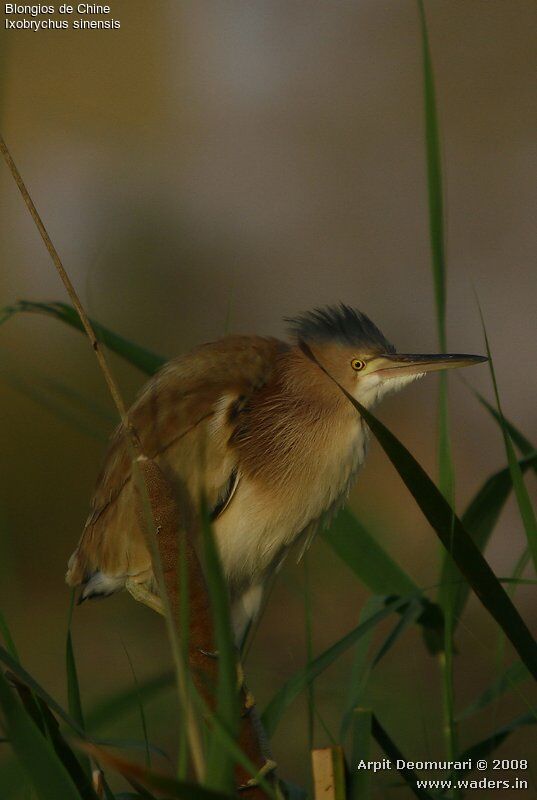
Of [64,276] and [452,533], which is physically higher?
[64,276]

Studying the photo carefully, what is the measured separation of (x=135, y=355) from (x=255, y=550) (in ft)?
1.37

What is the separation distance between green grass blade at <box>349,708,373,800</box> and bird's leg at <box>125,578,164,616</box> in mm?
506

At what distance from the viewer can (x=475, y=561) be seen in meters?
0.77

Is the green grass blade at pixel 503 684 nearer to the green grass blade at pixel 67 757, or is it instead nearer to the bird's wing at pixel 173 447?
the green grass blade at pixel 67 757

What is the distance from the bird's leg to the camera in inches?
50.0

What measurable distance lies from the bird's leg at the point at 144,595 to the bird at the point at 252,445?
11 millimetres

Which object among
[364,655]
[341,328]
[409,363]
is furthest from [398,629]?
[341,328]

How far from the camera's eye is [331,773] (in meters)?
0.76

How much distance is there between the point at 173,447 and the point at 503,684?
0.59 metres

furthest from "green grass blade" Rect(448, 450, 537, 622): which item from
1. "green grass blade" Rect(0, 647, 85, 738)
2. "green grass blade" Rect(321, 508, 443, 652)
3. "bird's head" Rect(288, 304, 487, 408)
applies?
"green grass blade" Rect(0, 647, 85, 738)

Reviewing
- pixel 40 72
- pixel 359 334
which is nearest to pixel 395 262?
pixel 40 72

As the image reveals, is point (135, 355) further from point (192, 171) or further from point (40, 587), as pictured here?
point (192, 171)

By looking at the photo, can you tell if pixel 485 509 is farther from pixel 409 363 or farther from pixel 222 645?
pixel 222 645

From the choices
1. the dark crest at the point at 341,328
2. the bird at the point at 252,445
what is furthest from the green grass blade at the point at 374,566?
the dark crest at the point at 341,328
